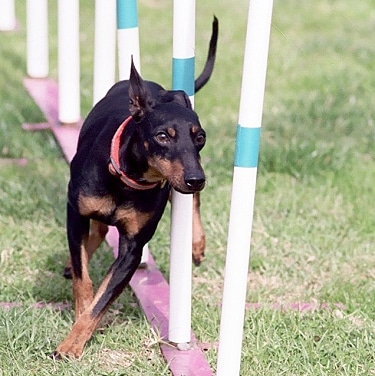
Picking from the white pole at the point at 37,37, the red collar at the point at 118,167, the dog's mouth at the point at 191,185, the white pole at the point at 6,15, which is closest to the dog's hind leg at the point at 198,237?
the red collar at the point at 118,167

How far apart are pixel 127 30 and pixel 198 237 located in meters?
0.99

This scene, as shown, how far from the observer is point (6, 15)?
8.20 meters

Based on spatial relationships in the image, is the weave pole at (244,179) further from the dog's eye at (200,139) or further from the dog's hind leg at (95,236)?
the dog's hind leg at (95,236)

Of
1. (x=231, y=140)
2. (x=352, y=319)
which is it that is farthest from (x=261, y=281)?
(x=231, y=140)

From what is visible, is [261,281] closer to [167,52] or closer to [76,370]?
[76,370]

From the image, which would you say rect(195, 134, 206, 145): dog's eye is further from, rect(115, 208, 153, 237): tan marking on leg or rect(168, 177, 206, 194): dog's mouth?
rect(115, 208, 153, 237): tan marking on leg

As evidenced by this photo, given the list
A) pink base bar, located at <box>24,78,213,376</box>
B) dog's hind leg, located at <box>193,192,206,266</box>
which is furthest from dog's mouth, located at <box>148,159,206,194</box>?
dog's hind leg, located at <box>193,192,206,266</box>

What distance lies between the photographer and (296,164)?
585cm

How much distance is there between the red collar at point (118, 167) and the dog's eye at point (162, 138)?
31 cm

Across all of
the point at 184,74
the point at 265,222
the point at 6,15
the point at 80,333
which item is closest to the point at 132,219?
the point at 80,333

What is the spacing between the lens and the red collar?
362cm

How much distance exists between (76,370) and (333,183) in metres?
2.48

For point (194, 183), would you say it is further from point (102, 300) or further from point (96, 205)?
point (102, 300)

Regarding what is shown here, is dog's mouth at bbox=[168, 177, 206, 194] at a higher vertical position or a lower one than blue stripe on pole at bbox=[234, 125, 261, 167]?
lower
